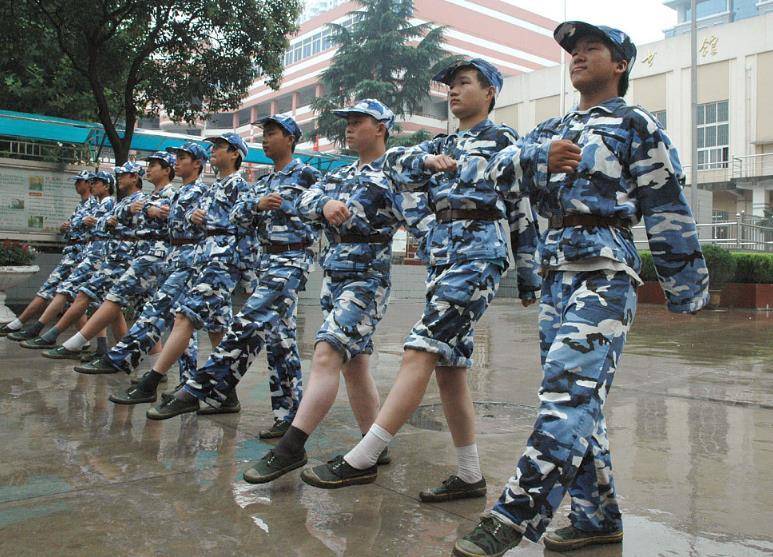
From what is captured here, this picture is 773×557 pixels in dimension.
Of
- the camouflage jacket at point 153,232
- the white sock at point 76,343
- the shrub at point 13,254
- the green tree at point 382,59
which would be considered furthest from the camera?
the green tree at point 382,59

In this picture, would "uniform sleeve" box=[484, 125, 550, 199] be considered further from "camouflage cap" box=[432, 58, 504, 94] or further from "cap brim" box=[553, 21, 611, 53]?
"camouflage cap" box=[432, 58, 504, 94]

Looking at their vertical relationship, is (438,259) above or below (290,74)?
below

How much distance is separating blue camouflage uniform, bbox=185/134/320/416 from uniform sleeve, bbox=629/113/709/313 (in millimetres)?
2223

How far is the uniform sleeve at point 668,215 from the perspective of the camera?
2.70m

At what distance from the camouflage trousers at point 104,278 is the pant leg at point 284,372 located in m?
A: 3.31

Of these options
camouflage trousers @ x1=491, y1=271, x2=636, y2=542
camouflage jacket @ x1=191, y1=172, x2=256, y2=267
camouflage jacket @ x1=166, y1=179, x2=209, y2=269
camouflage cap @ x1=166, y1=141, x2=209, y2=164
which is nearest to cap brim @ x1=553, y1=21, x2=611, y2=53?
camouflage trousers @ x1=491, y1=271, x2=636, y2=542

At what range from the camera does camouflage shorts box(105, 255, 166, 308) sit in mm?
6441

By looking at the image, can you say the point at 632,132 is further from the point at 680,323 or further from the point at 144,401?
the point at 680,323

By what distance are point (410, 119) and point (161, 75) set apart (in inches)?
1655

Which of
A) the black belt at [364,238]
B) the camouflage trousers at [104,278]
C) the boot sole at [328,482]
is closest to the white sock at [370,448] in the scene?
the boot sole at [328,482]

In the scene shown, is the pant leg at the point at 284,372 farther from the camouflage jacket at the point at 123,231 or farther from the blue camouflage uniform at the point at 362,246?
the camouflage jacket at the point at 123,231

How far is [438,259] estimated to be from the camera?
10.8ft

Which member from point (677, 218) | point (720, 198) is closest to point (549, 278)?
point (677, 218)

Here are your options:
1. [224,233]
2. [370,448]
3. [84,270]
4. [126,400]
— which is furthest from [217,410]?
[84,270]
